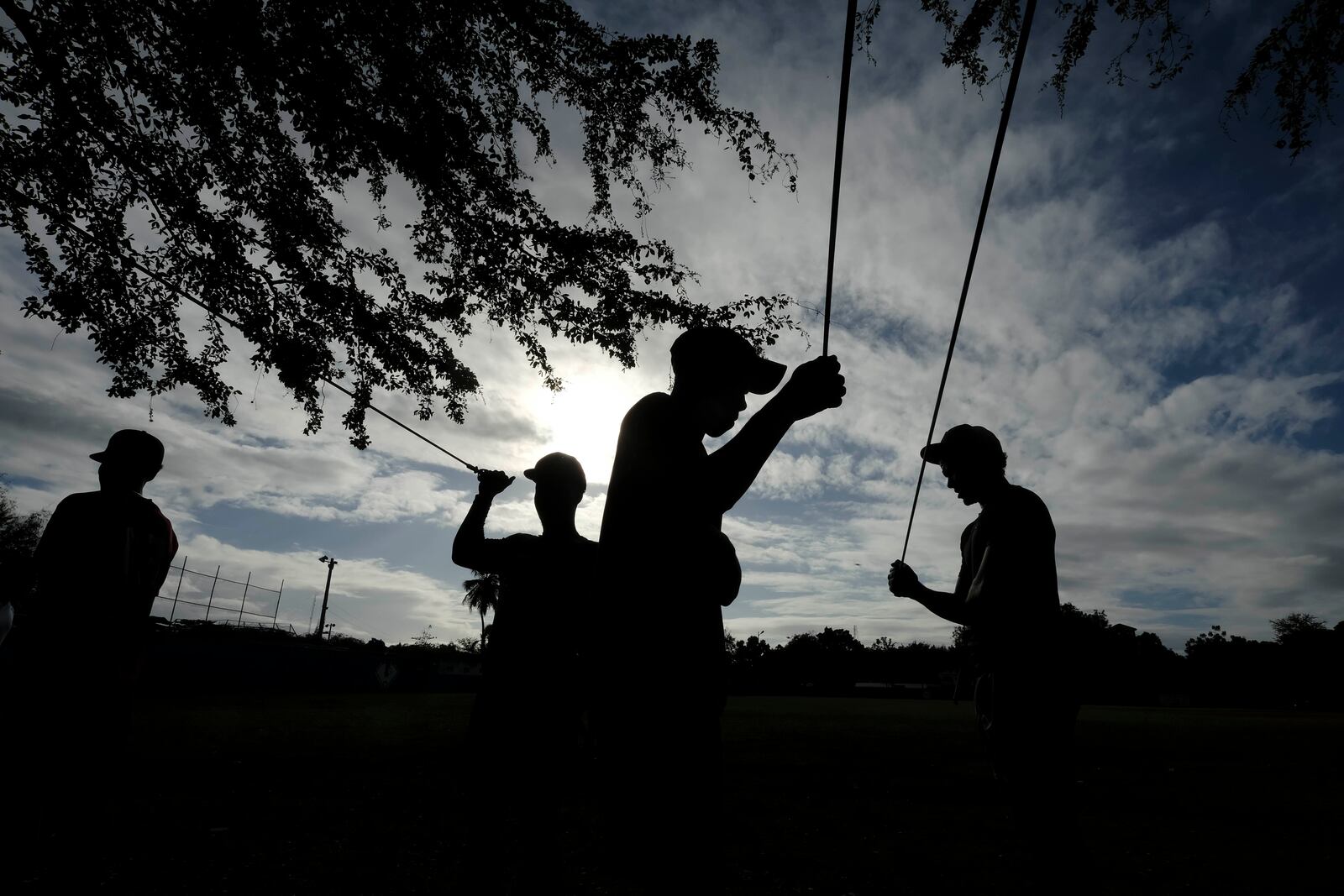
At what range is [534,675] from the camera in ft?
7.95

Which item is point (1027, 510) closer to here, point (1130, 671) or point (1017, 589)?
point (1017, 589)

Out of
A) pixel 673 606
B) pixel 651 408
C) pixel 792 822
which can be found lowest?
pixel 792 822

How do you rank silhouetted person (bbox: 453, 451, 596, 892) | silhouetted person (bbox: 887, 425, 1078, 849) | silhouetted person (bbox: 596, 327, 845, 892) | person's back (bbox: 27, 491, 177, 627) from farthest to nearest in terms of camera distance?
person's back (bbox: 27, 491, 177, 627) < silhouetted person (bbox: 887, 425, 1078, 849) < silhouetted person (bbox: 453, 451, 596, 892) < silhouetted person (bbox: 596, 327, 845, 892)

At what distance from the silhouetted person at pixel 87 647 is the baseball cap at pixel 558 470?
1674mm

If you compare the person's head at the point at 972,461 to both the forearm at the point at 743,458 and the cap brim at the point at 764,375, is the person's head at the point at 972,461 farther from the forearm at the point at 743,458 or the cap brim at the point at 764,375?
the forearm at the point at 743,458

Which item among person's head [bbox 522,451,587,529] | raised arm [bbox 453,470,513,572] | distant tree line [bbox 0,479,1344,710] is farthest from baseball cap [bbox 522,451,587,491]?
distant tree line [bbox 0,479,1344,710]

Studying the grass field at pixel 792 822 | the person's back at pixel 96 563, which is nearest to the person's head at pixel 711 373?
the grass field at pixel 792 822

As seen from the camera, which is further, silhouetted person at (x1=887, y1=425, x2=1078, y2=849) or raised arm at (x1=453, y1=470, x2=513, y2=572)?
raised arm at (x1=453, y1=470, x2=513, y2=572)

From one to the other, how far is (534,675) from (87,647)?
1.80 m

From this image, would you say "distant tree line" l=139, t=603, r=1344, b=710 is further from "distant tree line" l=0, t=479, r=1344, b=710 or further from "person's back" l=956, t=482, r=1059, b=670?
"person's back" l=956, t=482, r=1059, b=670

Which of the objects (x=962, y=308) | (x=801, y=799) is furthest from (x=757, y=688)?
(x=962, y=308)

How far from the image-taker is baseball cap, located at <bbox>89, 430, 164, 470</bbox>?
2.81m

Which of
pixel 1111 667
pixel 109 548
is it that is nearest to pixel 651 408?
pixel 109 548

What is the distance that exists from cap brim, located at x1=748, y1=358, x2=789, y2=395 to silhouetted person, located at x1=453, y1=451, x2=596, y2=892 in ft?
2.58
